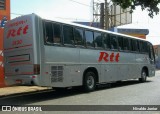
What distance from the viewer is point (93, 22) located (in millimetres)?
40312

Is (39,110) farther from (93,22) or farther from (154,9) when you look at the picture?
(93,22)

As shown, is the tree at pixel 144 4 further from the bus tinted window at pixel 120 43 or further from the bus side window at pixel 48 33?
the bus tinted window at pixel 120 43

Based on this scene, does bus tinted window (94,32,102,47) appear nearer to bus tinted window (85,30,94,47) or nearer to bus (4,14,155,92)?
bus (4,14,155,92)

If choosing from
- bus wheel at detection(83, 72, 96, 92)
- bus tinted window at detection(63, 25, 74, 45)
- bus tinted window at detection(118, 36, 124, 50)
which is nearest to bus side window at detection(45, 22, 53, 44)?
bus tinted window at detection(63, 25, 74, 45)

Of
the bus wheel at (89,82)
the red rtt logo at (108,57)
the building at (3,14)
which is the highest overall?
the building at (3,14)

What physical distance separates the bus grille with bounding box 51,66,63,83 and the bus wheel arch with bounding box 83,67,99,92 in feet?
6.79

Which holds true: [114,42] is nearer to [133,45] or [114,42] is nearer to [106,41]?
[106,41]

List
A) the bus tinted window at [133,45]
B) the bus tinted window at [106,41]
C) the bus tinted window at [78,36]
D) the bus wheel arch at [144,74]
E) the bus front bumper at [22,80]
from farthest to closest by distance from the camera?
the bus wheel arch at [144,74] < the bus tinted window at [133,45] < the bus tinted window at [106,41] < the bus tinted window at [78,36] < the bus front bumper at [22,80]

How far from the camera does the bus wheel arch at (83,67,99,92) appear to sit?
1612 cm

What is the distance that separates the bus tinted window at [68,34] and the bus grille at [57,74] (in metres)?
1.32

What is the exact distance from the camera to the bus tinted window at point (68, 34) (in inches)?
582

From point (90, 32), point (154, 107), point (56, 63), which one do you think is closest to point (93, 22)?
point (90, 32)

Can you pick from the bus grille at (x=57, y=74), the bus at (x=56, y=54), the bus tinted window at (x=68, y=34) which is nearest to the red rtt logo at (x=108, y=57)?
the bus at (x=56, y=54)

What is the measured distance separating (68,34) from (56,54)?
136 cm
